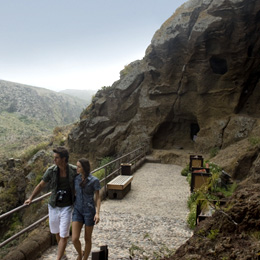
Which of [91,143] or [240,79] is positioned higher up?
[240,79]

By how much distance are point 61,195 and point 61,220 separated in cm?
38

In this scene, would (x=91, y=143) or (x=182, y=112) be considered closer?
(x=182, y=112)

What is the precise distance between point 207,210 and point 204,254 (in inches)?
118

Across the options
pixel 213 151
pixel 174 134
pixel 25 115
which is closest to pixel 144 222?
pixel 213 151

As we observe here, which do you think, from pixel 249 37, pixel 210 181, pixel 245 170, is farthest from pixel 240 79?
pixel 210 181

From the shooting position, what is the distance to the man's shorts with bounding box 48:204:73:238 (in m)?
4.16

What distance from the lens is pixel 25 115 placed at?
83.1 metres

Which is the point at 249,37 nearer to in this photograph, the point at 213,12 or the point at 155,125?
the point at 213,12

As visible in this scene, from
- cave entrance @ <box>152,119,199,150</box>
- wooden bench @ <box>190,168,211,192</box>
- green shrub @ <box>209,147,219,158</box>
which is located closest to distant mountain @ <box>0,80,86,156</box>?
cave entrance @ <box>152,119,199,150</box>

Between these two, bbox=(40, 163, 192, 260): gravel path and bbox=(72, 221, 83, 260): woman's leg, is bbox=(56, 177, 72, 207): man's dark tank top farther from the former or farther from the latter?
bbox=(40, 163, 192, 260): gravel path

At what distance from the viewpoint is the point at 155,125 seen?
1912cm

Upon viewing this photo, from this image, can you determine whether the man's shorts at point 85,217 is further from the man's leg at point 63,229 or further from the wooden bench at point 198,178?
the wooden bench at point 198,178

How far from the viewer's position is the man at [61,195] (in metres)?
4.19

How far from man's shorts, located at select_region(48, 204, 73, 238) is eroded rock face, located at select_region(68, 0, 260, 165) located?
43.1 feet
